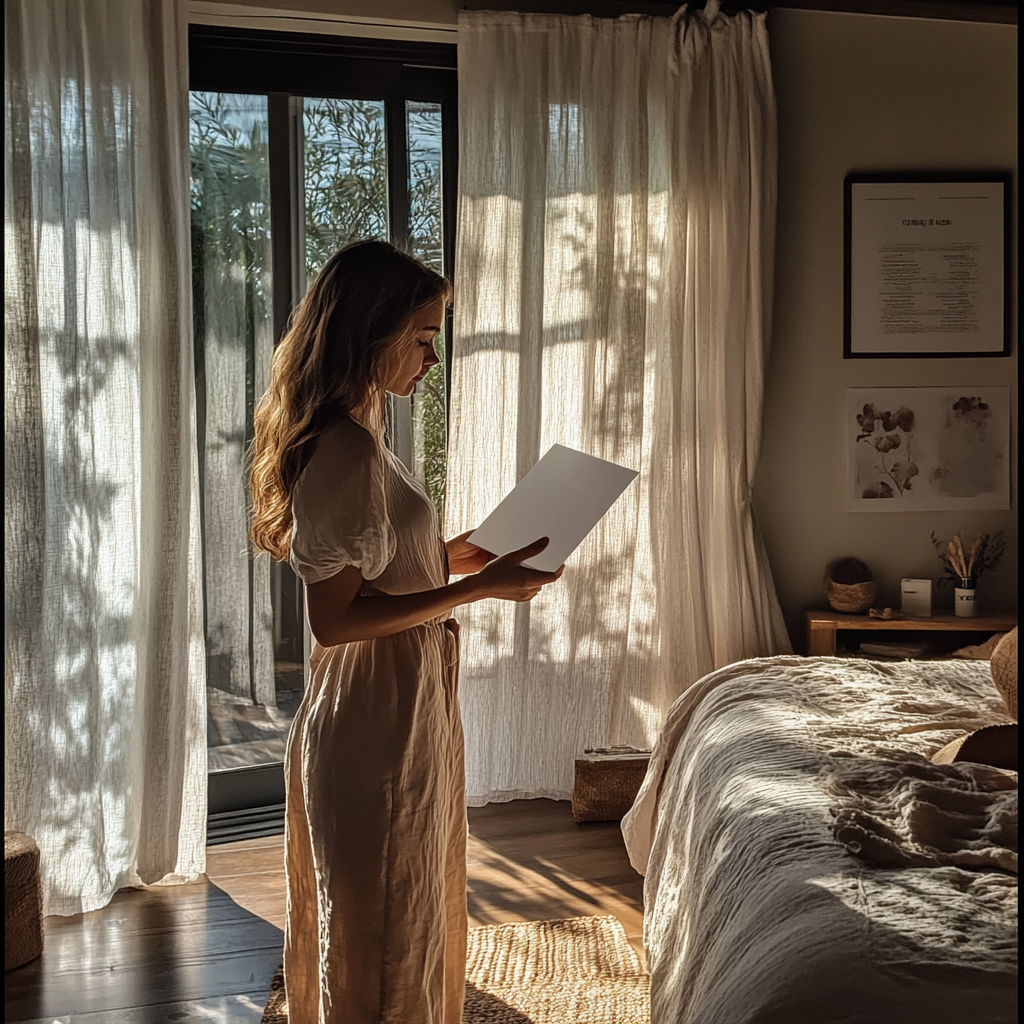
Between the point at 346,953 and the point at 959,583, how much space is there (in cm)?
254

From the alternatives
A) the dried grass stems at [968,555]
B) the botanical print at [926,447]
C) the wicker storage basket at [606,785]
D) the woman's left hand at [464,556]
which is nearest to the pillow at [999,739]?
the woman's left hand at [464,556]

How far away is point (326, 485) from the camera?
148 cm

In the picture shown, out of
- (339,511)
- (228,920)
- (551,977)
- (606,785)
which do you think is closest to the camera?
(339,511)

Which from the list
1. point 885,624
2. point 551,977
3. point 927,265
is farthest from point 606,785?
point 927,265

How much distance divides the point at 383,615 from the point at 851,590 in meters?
2.19

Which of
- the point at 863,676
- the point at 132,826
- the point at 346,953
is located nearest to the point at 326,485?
the point at 346,953

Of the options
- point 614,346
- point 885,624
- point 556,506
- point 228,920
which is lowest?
point 228,920

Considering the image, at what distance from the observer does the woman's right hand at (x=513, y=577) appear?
1.65 meters

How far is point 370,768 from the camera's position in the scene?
4.99ft

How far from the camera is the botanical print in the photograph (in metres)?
3.41

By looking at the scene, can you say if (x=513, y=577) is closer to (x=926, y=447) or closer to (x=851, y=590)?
(x=851, y=590)

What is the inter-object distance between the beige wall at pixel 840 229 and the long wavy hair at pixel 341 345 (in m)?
2.11

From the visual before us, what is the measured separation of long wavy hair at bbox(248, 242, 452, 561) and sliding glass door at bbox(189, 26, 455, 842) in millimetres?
1721

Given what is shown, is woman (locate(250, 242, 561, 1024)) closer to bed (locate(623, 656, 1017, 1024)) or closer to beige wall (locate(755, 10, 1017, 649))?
bed (locate(623, 656, 1017, 1024))
